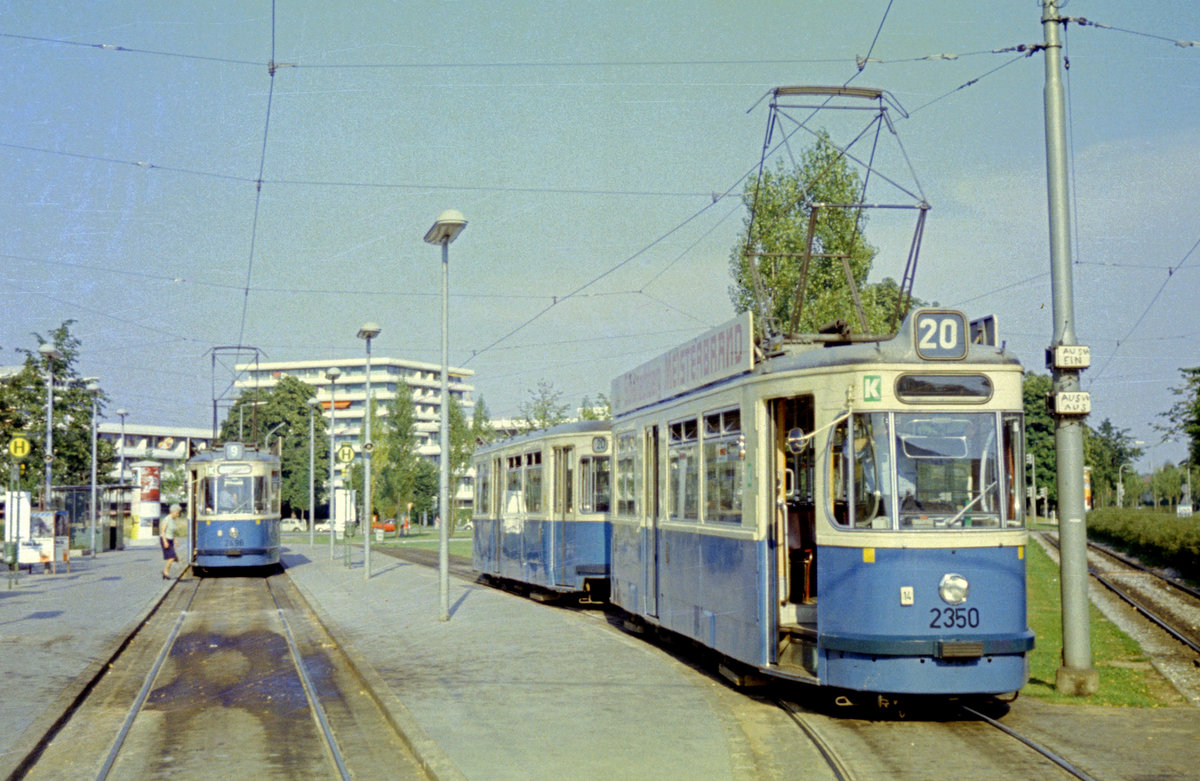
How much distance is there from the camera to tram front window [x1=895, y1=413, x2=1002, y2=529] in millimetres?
9820

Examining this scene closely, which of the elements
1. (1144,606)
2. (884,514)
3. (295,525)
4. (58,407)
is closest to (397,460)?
(58,407)

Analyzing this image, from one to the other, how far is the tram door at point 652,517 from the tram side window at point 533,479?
6927 mm

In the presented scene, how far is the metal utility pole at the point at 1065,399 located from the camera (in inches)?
456

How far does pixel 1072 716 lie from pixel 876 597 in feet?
7.34

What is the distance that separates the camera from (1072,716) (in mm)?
10453

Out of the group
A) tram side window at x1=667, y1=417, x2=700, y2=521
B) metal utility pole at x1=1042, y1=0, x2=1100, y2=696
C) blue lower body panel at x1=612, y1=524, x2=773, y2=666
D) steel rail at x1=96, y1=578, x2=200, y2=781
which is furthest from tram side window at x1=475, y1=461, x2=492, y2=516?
metal utility pole at x1=1042, y1=0, x2=1100, y2=696

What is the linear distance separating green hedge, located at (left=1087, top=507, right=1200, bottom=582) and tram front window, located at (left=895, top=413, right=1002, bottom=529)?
19627 millimetres

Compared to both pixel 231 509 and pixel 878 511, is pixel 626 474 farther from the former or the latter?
pixel 231 509

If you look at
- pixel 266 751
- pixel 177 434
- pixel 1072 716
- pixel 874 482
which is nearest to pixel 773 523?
pixel 874 482

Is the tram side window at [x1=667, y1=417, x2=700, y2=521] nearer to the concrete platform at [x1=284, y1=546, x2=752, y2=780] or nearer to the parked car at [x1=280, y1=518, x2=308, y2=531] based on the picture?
the concrete platform at [x1=284, y1=546, x2=752, y2=780]

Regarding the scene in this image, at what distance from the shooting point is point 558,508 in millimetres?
20859

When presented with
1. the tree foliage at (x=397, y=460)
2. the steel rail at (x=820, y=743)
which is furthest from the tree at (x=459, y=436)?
the steel rail at (x=820, y=743)

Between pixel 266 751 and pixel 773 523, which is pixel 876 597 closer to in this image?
pixel 773 523

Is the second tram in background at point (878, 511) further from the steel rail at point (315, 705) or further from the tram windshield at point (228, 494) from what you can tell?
the tram windshield at point (228, 494)
